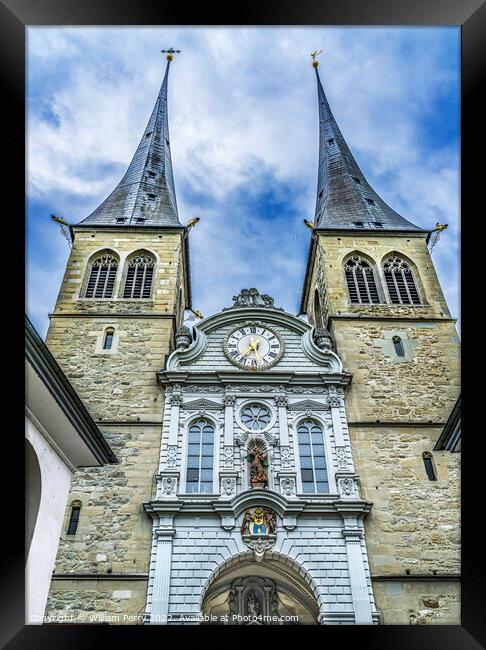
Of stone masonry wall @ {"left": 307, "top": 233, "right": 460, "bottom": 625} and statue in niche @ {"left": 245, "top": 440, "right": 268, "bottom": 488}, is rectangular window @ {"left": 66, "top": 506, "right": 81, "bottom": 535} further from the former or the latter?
stone masonry wall @ {"left": 307, "top": 233, "right": 460, "bottom": 625}

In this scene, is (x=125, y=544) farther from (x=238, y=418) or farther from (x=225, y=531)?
(x=238, y=418)

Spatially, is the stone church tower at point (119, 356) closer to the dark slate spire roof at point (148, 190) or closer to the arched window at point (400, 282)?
the dark slate spire roof at point (148, 190)

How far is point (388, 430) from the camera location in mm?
13992

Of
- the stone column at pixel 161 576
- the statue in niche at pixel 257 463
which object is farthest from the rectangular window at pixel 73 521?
the statue in niche at pixel 257 463

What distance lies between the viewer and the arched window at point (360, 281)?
1783 centimetres

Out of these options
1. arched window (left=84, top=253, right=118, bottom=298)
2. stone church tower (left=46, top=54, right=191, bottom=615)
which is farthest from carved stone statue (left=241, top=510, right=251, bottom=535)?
arched window (left=84, top=253, right=118, bottom=298)

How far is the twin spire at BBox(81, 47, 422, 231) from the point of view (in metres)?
20.5

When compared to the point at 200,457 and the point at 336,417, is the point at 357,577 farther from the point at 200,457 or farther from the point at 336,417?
the point at 200,457

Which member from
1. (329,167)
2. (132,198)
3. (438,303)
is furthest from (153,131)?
(438,303)

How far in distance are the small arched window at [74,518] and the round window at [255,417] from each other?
4.39 metres

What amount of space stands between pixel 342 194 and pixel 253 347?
1033 centimetres

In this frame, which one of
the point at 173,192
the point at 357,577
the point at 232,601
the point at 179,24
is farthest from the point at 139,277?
the point at 179,24

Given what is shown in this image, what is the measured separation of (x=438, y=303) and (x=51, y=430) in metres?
13.5

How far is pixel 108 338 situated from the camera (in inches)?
634
